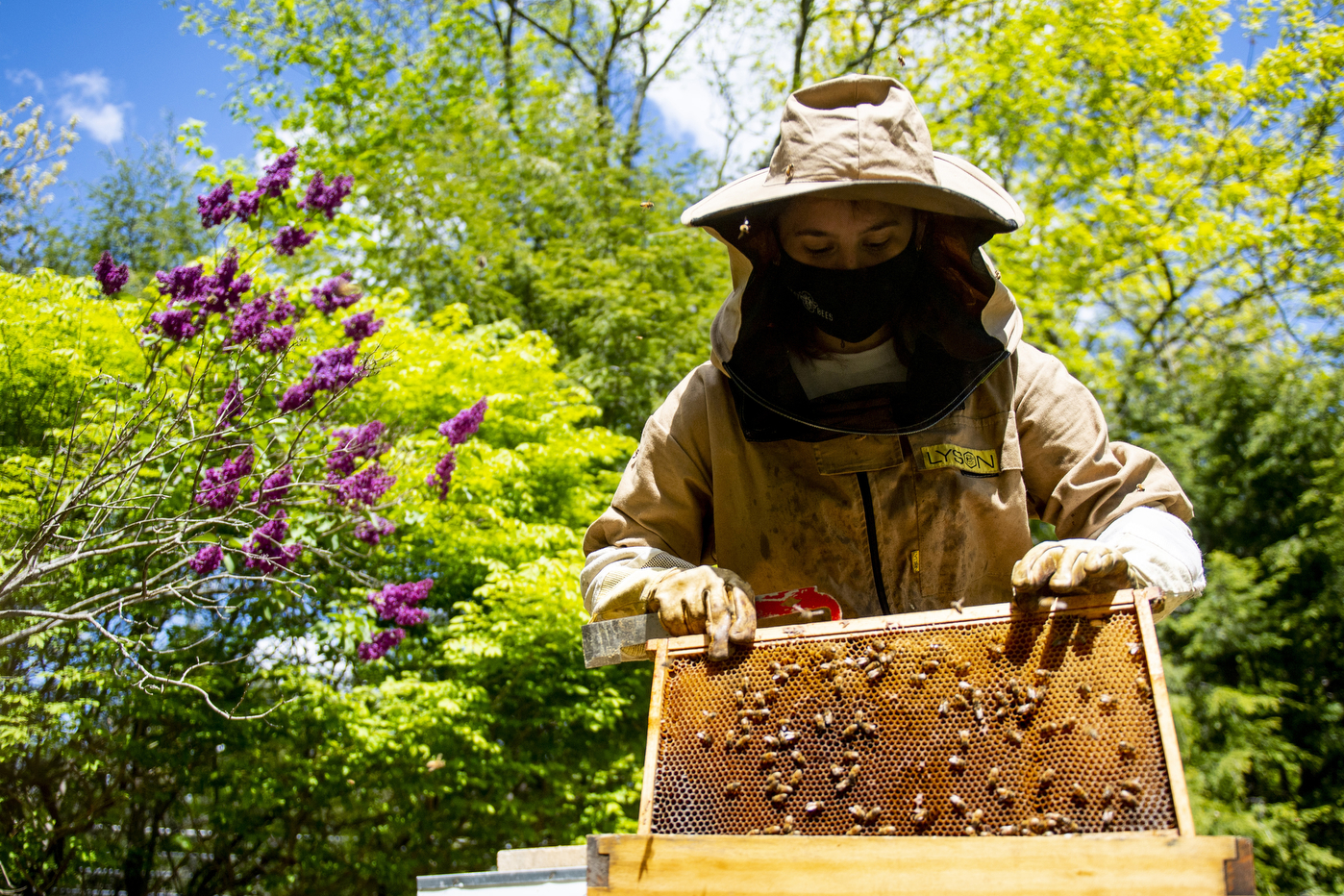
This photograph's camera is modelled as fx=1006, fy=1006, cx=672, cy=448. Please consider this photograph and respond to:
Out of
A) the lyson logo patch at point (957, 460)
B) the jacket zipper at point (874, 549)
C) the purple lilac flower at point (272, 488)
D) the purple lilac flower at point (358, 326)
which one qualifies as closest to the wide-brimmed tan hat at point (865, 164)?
the lyson logo patch at point (957, 460)

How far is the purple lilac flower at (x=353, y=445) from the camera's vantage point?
7.18 meters

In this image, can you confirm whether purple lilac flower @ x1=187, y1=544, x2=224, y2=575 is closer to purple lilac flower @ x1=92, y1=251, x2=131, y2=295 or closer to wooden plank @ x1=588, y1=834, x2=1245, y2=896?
purple lilac flower @ x1=92, y1=251, x2=131, y2=295

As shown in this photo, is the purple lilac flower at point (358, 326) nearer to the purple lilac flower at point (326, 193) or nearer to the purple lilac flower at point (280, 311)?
the purple lilac flower at point (280, 311)

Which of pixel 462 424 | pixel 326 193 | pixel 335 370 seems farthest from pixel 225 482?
pixel 326 193

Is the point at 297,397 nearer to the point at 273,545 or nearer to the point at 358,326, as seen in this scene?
the point at 358,326

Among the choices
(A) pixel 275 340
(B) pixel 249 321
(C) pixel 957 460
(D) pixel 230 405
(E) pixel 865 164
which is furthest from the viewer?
(A) pixel 275 340

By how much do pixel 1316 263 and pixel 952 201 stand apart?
21.0 metres

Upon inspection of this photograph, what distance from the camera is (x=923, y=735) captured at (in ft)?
7.07

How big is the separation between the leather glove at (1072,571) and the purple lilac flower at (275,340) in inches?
219

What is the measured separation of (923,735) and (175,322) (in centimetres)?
562

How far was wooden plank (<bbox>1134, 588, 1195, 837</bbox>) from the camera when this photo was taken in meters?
1.77

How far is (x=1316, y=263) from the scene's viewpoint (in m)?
19.8

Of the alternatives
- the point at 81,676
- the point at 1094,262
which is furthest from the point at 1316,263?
the point at 81,676

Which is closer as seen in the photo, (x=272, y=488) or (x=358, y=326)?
(x=272, y=488)
